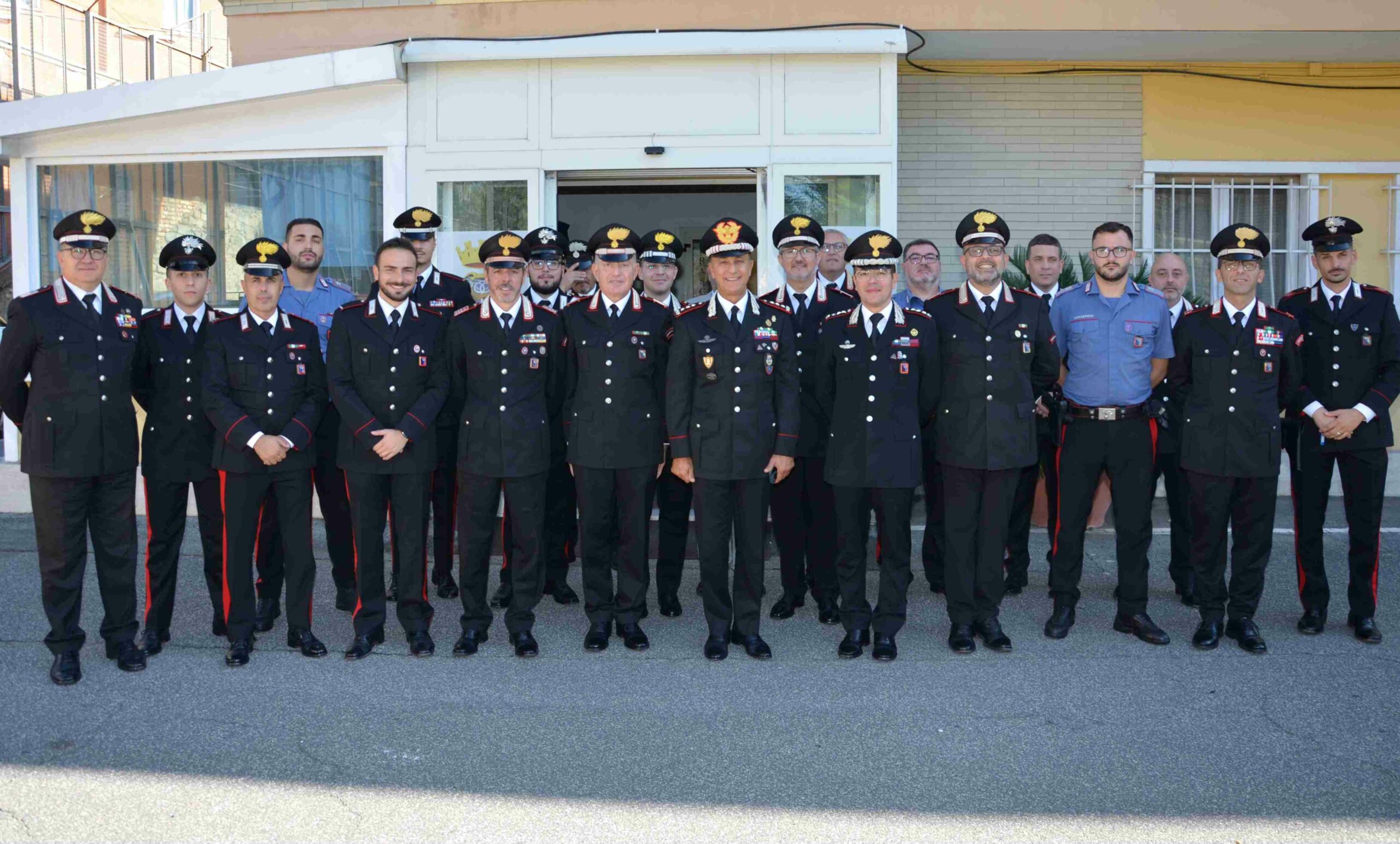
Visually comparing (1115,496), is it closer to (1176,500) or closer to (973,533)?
(973,533)

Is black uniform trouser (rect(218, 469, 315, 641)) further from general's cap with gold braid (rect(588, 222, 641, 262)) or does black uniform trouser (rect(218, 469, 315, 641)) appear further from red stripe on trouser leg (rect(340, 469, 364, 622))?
general's cap with gold braid (rect(588, 222, 641, 262))

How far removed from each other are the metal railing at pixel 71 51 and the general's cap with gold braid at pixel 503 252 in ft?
43.9

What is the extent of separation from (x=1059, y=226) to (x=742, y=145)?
308 centimetres

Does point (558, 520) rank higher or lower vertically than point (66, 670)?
higher

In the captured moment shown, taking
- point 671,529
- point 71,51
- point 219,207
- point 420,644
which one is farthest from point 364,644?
point 71,51

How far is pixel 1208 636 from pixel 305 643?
157 inches

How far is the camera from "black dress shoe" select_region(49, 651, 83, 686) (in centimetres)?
489

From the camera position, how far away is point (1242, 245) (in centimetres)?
549

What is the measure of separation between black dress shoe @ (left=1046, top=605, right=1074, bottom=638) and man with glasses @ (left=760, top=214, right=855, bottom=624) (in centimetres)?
101

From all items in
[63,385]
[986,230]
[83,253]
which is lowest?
[63,385]

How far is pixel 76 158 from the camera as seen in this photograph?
9.29m

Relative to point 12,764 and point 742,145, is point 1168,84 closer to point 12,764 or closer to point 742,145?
point 742,145

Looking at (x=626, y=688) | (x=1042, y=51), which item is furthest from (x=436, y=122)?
(x=626, y=688)

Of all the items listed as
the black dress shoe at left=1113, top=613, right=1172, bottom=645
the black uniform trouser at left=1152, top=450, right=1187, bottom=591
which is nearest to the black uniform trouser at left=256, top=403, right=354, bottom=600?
the black dress shoe at left=1113, top=613, right=1172, bottom=645
